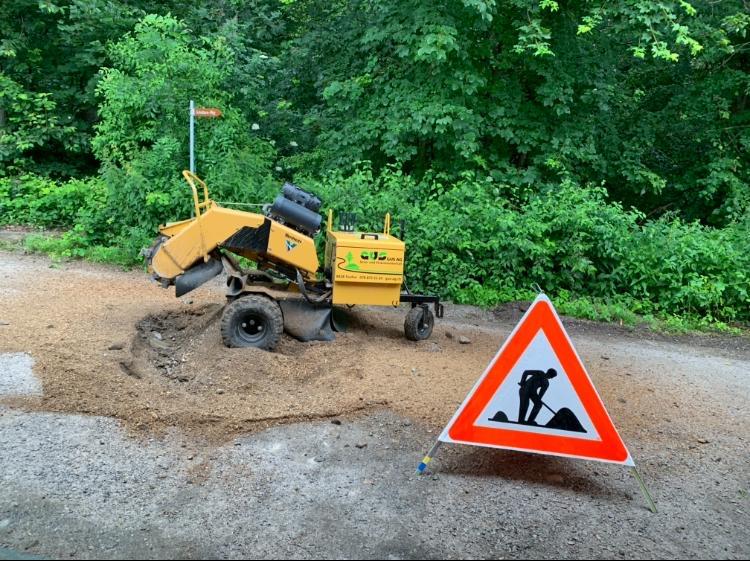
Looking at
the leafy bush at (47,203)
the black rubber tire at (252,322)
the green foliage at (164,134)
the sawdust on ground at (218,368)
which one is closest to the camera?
the sawdust on ground at (218,368)

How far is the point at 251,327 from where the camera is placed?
238 inches

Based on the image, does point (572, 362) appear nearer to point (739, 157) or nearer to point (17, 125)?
point (739, 157)

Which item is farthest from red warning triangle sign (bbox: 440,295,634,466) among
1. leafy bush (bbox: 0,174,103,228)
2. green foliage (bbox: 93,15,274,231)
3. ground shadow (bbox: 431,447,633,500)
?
leafy bush (bbox: 0,174,103,228)

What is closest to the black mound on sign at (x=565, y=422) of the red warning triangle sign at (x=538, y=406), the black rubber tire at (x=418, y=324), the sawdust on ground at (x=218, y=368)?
the red warning triangle sign at (x=538, y=406)

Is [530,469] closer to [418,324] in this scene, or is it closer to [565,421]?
[565,421]

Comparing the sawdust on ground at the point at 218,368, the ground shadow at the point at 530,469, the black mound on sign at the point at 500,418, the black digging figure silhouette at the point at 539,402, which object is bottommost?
the sawdust on ground at the point at 218,368

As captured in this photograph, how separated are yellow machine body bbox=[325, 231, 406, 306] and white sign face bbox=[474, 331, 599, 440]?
2.72 meters

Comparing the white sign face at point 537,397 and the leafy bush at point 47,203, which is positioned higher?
the white sign face at point 537,397

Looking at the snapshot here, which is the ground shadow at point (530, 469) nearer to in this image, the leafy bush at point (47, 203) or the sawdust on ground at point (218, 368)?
the sawdust on ground at point (218, 368)

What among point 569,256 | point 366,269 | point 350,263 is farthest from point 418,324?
point 569,256

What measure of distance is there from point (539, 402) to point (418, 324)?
3169 mm

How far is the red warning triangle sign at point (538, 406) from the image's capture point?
372cm

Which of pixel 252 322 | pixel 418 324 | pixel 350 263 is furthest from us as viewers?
pixel 418 324

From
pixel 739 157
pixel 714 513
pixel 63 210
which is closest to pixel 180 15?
pixel 63 210
